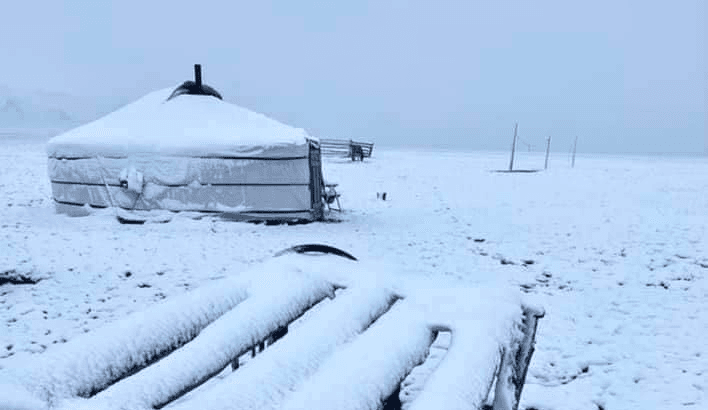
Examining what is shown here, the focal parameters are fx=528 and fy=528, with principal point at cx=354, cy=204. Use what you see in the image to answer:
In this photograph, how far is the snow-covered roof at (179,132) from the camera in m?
10.2

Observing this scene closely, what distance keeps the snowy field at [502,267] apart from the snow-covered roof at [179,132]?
1401 millimetres

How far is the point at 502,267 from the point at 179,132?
271 inches

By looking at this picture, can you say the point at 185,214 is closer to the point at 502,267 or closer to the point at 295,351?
the point at 502,267

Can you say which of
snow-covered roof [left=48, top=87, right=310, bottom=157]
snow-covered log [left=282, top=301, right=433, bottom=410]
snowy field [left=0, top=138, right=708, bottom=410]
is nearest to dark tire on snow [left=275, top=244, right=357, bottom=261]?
snow-covered log [left=282, top=301, right=433, bottom=410]

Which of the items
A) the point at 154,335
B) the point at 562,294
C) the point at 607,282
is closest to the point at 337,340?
the point at 154,335

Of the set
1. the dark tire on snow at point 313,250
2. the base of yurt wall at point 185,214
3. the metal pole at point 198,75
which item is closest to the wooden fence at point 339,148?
the metal pole at point 198,75

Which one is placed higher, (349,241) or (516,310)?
(516,310)

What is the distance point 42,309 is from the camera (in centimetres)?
509

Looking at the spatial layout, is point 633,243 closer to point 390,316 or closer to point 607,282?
point 607,282

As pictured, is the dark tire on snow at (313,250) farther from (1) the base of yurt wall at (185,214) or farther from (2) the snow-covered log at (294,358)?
(1) the base of yurt wall at (185,214)

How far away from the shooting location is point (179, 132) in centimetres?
1062

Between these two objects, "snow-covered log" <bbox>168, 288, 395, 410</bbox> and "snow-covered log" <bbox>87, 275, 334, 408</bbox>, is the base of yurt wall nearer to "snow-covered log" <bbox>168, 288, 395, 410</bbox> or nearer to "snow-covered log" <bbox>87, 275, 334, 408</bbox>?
"snow-covered log" <bbox>87, 275, 334, 408</bbox>

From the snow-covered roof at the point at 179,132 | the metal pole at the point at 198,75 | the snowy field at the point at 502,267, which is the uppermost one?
the metal pole at the point at 198,75

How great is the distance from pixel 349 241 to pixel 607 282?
3.95 metres
